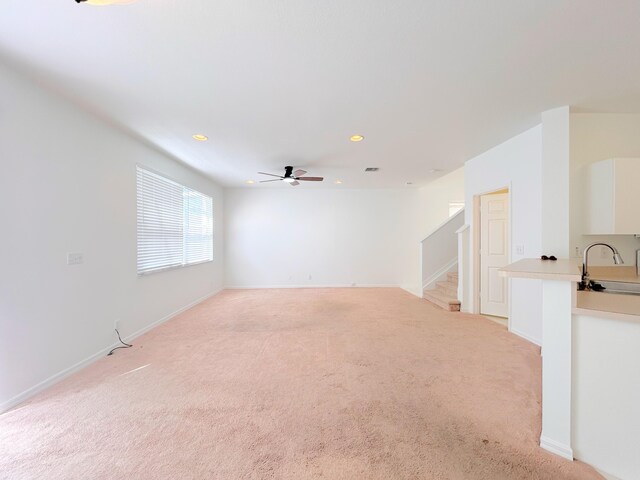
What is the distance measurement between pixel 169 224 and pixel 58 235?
1.94 m

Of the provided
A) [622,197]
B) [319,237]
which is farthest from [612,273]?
[319,237]

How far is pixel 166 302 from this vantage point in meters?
4.21

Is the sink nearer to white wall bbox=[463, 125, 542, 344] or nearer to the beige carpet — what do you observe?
white wall bbox=[463, 125, 542, 344]

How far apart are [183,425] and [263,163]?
389cm

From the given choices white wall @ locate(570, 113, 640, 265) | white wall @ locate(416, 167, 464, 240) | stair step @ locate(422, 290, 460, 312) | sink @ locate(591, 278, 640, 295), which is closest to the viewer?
sink @ locate(591, 278, 640, 295)

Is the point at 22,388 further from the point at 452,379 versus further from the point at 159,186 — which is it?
the point at 452,379

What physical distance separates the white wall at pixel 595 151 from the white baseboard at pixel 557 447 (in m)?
2.23

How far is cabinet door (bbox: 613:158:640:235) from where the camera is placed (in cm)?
253

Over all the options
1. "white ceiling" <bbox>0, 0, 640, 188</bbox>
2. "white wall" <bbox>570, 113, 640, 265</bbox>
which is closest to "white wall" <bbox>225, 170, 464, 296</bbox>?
"white ceiling" <bbox>0, 0, 640, 188</bbox>

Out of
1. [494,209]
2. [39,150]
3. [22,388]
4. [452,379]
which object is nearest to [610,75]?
[494,209]

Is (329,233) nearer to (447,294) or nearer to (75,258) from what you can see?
(447,294)

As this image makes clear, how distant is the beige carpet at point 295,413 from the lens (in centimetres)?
148

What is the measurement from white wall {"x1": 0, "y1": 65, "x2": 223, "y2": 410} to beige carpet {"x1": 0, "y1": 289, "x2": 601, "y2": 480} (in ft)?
1.15

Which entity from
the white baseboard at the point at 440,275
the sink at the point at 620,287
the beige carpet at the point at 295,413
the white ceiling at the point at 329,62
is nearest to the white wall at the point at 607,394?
the beige carpet at the point at 295,413
